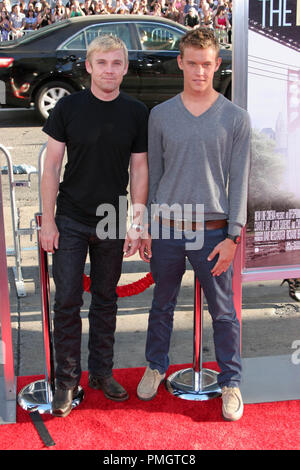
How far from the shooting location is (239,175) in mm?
2812

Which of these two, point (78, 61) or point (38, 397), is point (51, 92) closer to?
point (78, 61)

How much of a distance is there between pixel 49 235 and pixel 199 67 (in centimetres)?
106

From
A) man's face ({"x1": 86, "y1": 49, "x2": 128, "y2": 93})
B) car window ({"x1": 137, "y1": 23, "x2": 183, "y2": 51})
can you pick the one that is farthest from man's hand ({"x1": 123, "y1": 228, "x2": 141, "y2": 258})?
car window ({"x1": 137, "y1": 23, "x2": 183, "y2": 51})

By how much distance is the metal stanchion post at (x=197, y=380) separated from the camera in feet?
10.5

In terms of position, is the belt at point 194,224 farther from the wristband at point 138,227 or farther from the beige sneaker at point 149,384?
the beige sneaker at point 149,384

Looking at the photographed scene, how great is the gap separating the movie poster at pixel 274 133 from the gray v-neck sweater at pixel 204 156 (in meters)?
0.21

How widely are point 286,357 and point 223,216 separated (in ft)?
4.01

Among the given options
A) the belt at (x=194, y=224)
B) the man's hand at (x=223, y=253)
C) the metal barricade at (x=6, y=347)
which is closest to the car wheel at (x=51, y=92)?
the metal barricade at (x=6, y=347)

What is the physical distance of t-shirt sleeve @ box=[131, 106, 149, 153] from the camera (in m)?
2.82

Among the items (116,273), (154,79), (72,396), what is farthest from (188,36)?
(154,79)

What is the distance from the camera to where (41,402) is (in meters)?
3.11
